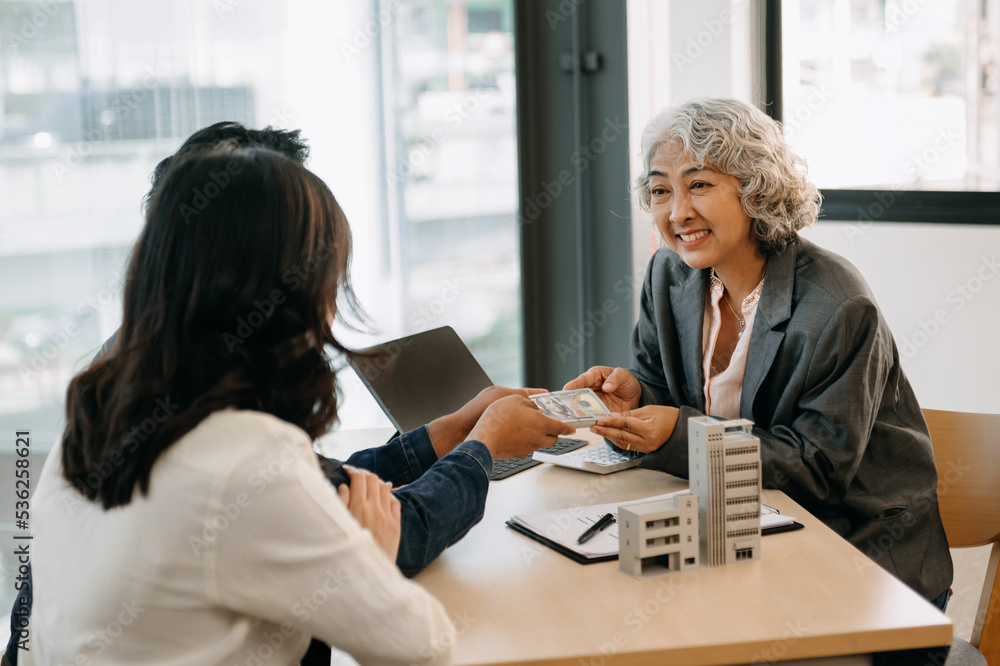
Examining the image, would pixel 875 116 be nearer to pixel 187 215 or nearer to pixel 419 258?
pixel 419 258

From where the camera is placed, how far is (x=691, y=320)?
2.06 meters

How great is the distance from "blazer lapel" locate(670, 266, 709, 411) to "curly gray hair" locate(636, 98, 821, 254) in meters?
0.18

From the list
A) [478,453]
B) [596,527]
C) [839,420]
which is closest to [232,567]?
[478,453]

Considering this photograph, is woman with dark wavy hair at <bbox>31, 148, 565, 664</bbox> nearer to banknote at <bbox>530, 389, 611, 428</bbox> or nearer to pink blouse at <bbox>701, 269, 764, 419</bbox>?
banknote at <bbox>530, 389, 611, 428</bbox>

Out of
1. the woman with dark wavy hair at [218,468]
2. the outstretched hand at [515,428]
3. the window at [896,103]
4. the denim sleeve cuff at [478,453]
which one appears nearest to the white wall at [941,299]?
the window at [896,103]

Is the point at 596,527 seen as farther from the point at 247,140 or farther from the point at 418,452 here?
the point at 247,140

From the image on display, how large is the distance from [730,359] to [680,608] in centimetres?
89

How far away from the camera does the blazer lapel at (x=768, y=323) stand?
70.7 inches

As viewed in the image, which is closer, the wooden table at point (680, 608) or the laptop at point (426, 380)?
the wooden table at point (680, 608)

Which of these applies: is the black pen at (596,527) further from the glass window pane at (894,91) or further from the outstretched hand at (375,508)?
the glass window pane at (894,91)

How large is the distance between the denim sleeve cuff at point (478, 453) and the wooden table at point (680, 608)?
0.14 metres

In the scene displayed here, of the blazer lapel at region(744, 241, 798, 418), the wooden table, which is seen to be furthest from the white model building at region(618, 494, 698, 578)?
the blazer lapel at region(744, 241, 798, 418)

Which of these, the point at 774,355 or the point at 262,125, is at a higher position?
the point at 262,125

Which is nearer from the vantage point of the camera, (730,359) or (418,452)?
(418,452)
